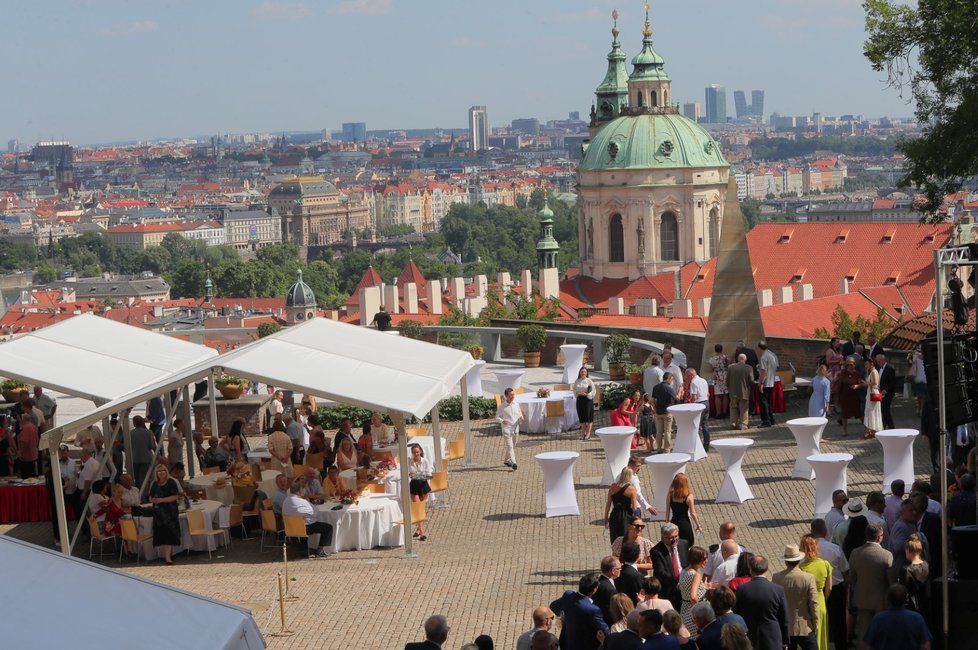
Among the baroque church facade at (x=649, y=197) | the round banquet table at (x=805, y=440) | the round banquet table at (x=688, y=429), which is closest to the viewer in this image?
the round banquet table at (x=805, y=440)

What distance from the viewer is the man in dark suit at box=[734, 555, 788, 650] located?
9.05 metres

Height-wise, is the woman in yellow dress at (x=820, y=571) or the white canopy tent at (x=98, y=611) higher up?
the white canopy tent at (x=98, y=611)

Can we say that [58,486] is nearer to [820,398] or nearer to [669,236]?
[820,398]

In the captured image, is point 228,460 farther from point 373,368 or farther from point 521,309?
point 521,309

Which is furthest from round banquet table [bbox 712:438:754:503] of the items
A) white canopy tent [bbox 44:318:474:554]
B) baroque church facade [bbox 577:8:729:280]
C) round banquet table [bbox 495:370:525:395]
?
baroque church facade [bbox 577:8:729:280]

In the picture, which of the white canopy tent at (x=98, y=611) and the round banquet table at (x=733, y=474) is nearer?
the white canopy tent at (x=98, y=611)

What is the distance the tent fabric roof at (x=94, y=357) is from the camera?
1658cm

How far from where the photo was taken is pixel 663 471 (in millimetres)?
14227

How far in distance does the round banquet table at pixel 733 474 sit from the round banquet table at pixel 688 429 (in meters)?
1.72

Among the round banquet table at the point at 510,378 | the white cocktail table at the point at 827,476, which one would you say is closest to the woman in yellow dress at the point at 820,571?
the white cocktail table at the point at 827,476

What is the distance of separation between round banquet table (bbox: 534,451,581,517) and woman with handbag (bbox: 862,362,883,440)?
374cm

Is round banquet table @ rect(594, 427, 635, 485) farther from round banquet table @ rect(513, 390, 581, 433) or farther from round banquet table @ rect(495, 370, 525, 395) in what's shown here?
round banquet table @ rect(495, 370, 525, 395)

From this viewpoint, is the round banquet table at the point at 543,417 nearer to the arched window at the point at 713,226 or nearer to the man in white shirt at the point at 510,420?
the man in white shirt at the point at 510,420

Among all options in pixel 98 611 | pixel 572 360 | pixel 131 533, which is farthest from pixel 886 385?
pixel 98 611
